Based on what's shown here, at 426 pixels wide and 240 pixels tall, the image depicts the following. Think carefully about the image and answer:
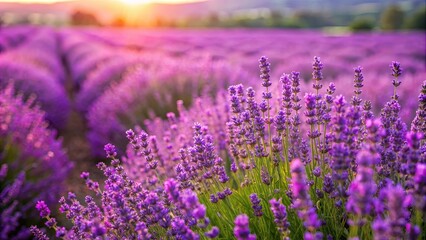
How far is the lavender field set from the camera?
1361 millimetres

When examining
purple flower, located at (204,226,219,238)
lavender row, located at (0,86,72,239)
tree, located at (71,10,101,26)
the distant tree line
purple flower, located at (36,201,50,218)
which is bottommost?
the distant tree line

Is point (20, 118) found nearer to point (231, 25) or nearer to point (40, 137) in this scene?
point (40, 137)

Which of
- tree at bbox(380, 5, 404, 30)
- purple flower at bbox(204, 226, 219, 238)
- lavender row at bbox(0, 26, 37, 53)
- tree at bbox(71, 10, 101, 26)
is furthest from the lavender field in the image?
tree at bbox(71, 10, 101, 26)

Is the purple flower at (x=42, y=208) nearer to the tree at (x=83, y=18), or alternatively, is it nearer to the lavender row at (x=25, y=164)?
A: the lavender row at (x=25, y=164)

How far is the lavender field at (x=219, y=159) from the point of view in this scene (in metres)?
1.36

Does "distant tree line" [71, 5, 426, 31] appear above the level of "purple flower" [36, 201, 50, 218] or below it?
below

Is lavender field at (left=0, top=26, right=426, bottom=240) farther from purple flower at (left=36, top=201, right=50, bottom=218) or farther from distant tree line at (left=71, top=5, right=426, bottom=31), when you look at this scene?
distant tree line at (left=71, top=5, right=426, bottom=31)

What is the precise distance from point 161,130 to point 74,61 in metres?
9.76

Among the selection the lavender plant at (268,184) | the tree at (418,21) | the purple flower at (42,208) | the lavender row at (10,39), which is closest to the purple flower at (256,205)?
the lavender plant at (268,184)

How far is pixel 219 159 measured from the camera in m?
2.04

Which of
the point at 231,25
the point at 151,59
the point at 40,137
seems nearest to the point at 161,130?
the point at 40,137

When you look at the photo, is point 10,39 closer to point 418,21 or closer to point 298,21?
point 418,21

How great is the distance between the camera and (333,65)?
845 centimetres

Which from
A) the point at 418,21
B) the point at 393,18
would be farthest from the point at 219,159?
the point at 393,18
